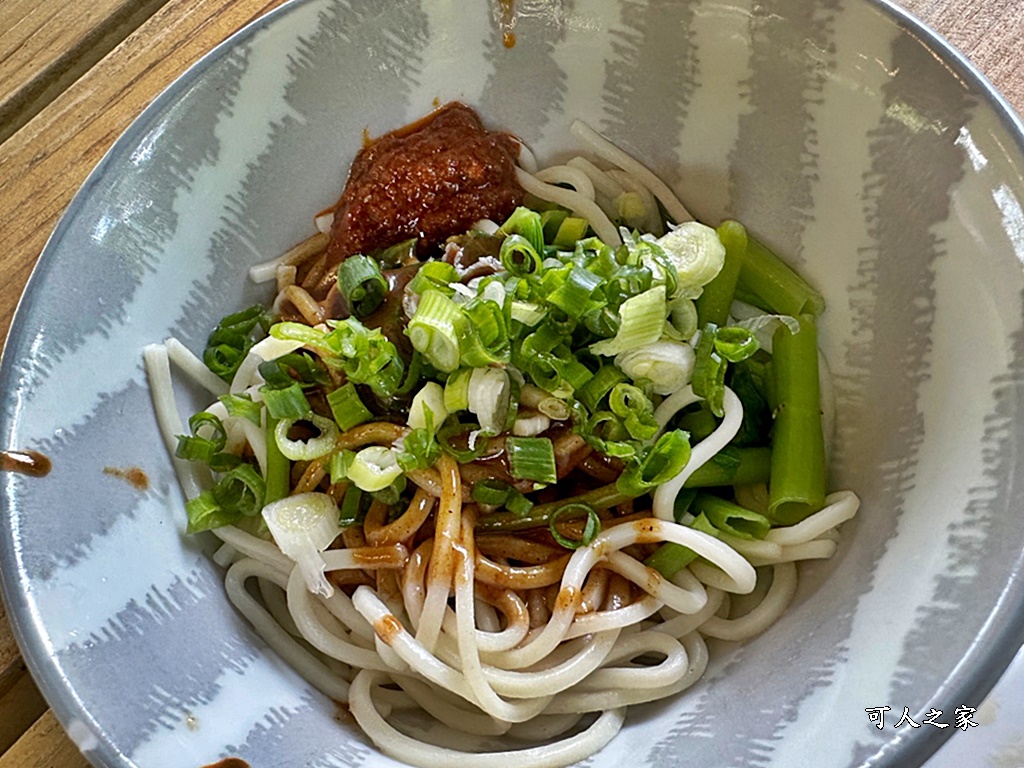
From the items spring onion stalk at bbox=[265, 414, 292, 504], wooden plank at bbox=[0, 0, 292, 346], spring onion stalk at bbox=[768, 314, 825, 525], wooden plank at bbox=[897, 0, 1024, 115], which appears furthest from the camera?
wooden plank at bbox=[0, 0, 292, 346]

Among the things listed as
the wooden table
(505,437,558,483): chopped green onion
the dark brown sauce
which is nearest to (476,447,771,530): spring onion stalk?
(505,437,558,483): chopped green onion

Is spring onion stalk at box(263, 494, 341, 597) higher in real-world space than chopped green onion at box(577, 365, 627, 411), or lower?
lower

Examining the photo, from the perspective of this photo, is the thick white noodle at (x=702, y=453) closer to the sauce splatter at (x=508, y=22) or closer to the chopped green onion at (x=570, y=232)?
the chopped green onion at (x=570, y=232)

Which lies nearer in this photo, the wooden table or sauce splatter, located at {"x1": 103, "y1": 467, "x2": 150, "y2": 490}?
sauce splatter, located at {"x1": 103, "y1": 467, "x2": 150, "y2": 490}

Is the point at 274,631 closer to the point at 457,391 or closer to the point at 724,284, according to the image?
the point at 457,391

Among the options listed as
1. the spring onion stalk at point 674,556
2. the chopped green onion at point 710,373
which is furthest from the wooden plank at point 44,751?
the chopped green onion at point 710,373

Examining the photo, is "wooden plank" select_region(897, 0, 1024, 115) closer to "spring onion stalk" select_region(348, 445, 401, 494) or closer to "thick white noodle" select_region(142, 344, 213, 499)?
"spring onion stalk" select_region(348, 445, 401, 494)

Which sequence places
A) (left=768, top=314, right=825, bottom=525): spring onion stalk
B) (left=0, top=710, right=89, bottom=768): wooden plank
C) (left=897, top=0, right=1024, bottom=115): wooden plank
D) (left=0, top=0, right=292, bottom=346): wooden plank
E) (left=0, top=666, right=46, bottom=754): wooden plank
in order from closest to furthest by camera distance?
(left=0, top=710, right=89, bottom=768): wooden plank, (left=0, top=666, right=46, bottom=754): wooden plank, (left=768, top=314, right=825, bottom=525): spring onion stalk, (left=897, top=0, right=1024, bottom=115): wooden plank, (left=0, top=0, right=292, bottom=346): wooden plank
